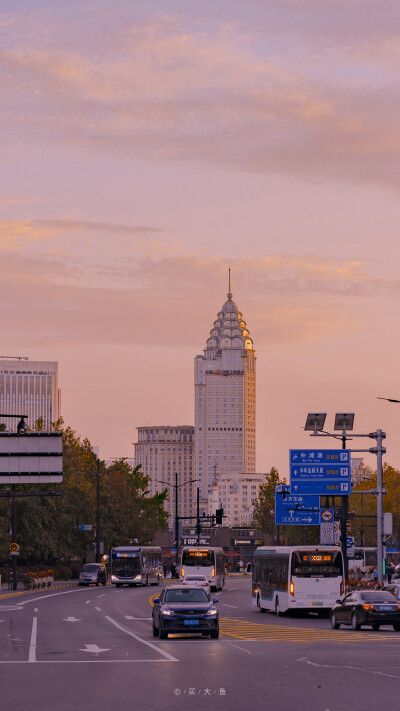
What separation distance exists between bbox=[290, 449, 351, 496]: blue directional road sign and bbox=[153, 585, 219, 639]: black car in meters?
36.9

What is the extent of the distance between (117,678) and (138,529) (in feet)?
370

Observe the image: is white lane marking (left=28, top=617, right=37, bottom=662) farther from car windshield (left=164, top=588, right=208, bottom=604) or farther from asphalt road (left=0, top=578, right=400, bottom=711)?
car windshield (left=164, top=588, right=208, bottom=604)

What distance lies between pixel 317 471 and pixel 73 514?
4334 cm

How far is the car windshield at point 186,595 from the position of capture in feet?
112

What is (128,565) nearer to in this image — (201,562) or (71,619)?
(201,562)

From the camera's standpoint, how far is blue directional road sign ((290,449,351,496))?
71188mm

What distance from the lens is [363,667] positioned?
82.1ft

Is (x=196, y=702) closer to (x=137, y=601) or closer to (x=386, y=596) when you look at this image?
(x=386, y=596)

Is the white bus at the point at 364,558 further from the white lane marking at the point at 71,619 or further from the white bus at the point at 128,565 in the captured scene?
the white lane marking at the point at 71,619

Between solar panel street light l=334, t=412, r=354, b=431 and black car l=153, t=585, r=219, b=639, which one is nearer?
black car l=153, t=585, r=219, b=639

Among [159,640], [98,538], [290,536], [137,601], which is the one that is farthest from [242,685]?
[290,536]

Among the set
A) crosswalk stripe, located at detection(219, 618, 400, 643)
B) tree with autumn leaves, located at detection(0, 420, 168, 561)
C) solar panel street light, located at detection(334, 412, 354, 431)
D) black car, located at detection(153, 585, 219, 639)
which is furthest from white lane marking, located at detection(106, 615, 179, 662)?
tree with autumn leaves, located at detection(0, 420, 168, 561)

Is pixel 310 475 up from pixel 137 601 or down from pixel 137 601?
up

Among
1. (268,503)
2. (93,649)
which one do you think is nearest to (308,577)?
(93,649)
